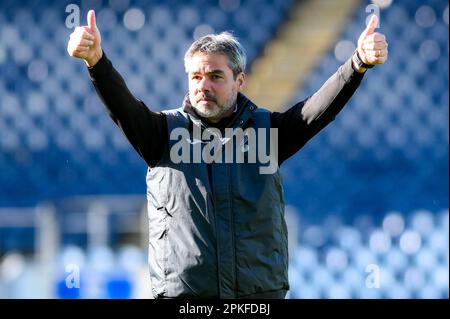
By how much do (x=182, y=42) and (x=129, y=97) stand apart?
10.9 feet

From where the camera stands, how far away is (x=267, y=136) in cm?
176

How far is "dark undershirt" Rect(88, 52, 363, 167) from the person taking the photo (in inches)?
65.7

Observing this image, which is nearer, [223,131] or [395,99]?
[223,131]

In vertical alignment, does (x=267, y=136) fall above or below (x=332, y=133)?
below

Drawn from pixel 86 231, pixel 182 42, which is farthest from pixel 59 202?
pixel 182 42

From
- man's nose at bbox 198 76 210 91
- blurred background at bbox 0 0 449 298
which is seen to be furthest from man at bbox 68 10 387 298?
blurred background at bbox 0 0 449 298

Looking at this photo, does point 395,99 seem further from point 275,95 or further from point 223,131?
point 223,131

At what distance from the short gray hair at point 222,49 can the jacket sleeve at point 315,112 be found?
0.14 meters

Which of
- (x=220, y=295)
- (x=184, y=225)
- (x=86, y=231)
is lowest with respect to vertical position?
(x=220, y=295)

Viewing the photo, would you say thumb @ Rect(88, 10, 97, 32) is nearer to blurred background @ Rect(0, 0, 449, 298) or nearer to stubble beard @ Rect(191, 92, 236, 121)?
stubble beard @ Rect(191, 92, 236, 121)

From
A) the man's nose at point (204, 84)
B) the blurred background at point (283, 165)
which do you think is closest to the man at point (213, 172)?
the man's nose at point (204, 84)

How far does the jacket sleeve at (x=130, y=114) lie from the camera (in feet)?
5.44
